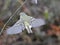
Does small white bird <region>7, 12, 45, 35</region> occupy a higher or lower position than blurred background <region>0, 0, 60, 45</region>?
higher

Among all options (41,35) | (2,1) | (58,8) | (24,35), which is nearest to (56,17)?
(58,8)

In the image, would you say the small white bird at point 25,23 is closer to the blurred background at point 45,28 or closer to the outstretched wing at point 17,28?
the outstretched wing at point 17,28

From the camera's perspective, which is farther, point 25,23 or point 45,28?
point 45,28

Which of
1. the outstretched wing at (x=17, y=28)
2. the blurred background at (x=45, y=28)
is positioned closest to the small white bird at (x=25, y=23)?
the outstretched wing at (x=17, y=28)

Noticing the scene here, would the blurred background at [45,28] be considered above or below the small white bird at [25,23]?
below

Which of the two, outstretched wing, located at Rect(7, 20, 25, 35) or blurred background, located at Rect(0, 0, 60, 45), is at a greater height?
outstretched wing, located at Rect(7, 20, 25, 35)

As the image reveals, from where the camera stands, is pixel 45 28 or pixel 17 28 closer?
pixel 17 28

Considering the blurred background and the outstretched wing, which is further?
the blurred background

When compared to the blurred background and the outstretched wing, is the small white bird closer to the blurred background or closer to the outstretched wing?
the outstretched wing

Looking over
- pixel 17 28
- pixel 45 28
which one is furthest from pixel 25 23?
pixel 45 28

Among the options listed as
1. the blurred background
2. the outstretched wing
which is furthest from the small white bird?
the blurred background

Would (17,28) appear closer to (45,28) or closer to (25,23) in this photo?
(25,23)

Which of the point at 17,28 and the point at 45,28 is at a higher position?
the point at 17,28
